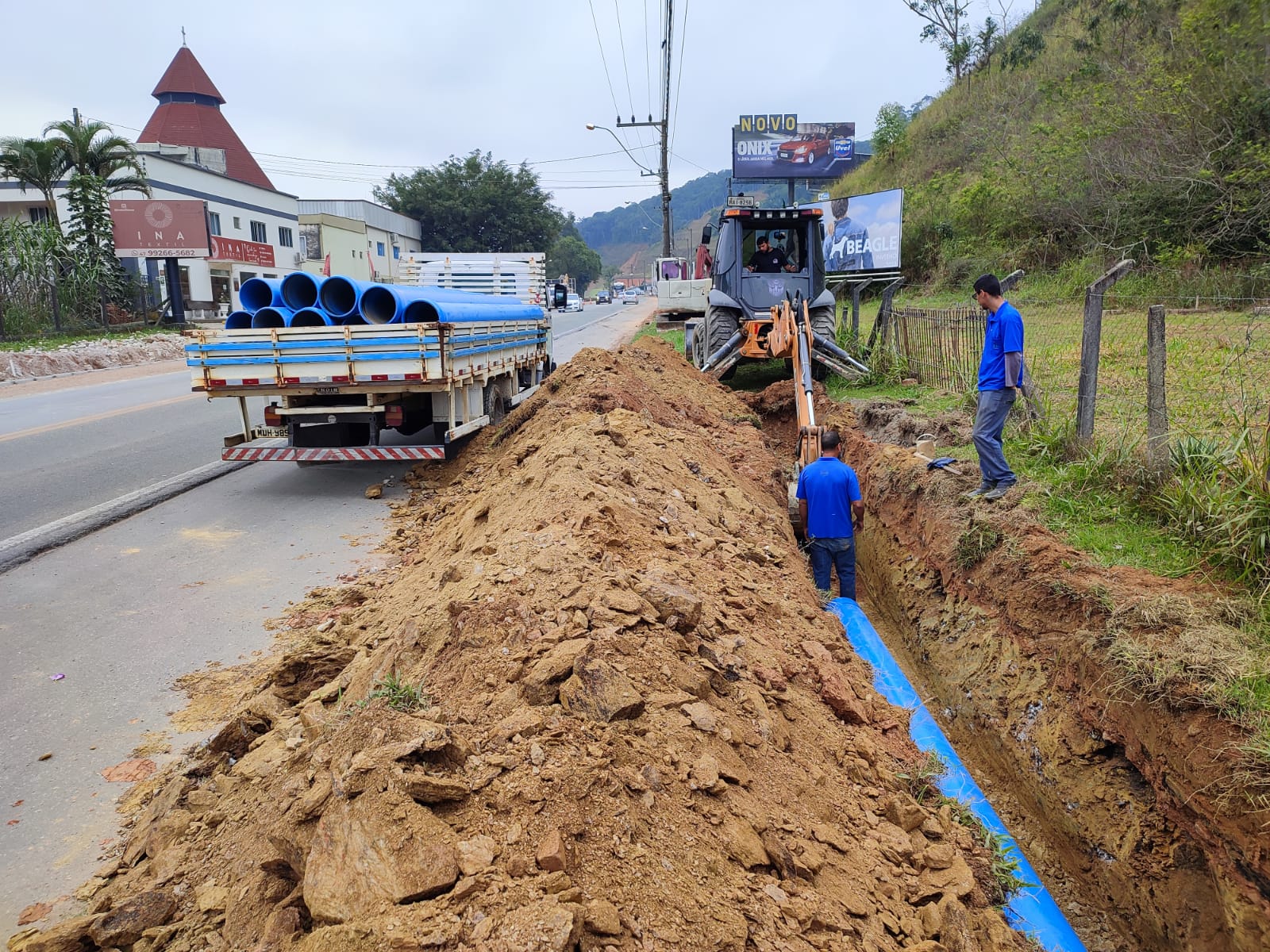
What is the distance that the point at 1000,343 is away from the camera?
630 centimetres

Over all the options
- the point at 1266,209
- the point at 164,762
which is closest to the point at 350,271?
the point at 1266,209

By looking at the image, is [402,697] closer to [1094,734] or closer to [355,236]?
[1094,734]

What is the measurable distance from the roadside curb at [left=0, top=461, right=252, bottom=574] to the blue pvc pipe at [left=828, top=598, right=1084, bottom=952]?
648 centimetres

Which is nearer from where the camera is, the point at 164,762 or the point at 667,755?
the point at 667,755

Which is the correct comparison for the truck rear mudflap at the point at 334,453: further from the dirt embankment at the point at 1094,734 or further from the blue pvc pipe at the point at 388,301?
the dirt embankment at the point at 1094,734

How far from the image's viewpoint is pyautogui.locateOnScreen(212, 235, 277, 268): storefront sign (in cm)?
3540

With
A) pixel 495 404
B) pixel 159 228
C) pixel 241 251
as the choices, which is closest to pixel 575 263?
pixel 241 251

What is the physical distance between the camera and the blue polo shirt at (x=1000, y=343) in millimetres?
6219

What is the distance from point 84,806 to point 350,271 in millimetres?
42136

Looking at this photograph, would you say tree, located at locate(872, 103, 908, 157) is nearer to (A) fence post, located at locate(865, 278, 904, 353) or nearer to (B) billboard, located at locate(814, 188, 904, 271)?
(B) billboard, located at locate(814, 188, 904, 271)

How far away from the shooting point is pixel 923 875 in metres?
3.27

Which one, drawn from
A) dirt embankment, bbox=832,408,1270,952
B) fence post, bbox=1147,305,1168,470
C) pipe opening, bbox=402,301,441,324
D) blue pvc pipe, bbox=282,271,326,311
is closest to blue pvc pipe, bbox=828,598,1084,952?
dirt embankment, bbox=832,408,1270,952

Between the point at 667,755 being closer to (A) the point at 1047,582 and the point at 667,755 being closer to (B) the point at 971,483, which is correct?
(A) the point at 1047,582

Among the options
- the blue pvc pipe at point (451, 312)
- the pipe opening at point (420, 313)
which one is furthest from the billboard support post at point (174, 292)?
the pipe opening at point (420, 313)
